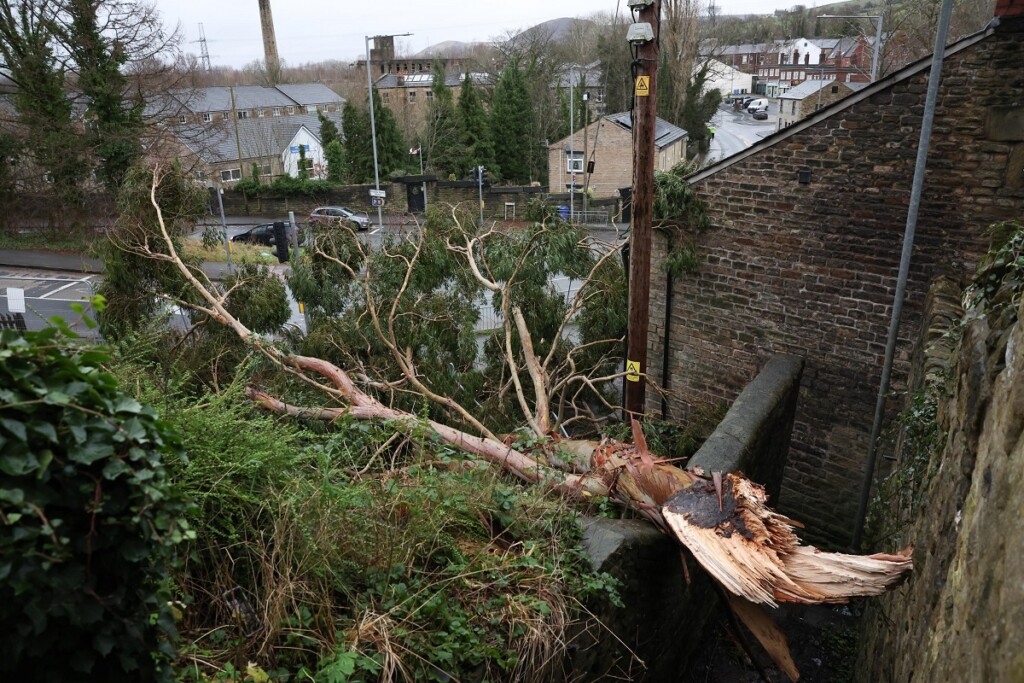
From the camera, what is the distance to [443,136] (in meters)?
38.7

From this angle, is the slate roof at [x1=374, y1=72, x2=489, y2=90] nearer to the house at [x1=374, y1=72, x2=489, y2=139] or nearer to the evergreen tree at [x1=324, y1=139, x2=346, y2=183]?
the house at [x1=374, y1=72, x2=489, y2=139]

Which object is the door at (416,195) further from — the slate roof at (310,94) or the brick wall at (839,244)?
the slate roof at (310,94)

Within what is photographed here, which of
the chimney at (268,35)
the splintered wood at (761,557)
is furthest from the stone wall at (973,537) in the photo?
the chimney at (268,35)

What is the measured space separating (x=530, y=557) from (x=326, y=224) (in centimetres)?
927

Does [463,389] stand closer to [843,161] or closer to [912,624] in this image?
[843,161]

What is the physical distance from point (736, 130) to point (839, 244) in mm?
52755

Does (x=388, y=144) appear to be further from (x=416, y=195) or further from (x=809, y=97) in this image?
(x=809, y=97)

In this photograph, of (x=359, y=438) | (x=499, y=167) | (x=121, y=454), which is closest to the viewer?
(x=121, y=454)

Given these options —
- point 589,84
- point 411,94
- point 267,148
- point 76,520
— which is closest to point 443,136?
point 267,148

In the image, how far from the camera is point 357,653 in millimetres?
3475

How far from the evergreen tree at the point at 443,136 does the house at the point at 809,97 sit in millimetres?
17718

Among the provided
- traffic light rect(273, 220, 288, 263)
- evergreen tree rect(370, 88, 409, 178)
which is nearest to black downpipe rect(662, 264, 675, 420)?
traffic light rect(273, 220, 288, 263)

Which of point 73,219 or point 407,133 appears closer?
point 73,219

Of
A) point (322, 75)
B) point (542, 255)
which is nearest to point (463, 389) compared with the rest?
point (542, 255)
